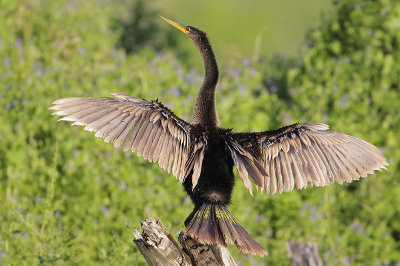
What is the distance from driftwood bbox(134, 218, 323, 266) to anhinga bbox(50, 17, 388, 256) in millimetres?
124

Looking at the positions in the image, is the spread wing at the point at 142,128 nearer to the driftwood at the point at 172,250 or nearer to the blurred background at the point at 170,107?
the driftwood at the point at 172,250

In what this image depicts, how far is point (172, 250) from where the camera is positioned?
2.98m

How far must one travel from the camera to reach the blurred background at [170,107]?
4996 mm

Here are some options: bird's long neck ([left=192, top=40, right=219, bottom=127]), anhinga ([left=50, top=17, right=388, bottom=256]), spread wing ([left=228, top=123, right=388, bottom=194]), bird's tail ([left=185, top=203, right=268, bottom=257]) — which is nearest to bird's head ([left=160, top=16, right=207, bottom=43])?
bird's long neck ([left=192, top=40, right=219, bottom=127])

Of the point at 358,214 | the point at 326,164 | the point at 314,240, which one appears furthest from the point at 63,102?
the point at 358,214

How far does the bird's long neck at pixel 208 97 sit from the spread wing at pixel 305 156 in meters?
0.25

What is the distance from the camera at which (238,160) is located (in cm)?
321

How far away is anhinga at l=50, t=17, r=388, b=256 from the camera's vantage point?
3021mm

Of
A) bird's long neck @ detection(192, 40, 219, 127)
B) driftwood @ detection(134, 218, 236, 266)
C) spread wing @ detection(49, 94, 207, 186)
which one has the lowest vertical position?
driftwood @ detection(134, 218, 236, 266)

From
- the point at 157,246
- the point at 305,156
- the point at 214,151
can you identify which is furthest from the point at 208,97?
the point at 157,246

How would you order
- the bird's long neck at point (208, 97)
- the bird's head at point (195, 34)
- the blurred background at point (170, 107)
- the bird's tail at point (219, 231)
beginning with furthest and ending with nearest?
the blurred background at point (170, 107), the bird's head at point (195, 34), the bird's long neck at point (208, 97), the bird's tail at point (219, 231)

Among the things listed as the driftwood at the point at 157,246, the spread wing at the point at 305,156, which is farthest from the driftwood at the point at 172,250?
the spread wing at the point at 305,156

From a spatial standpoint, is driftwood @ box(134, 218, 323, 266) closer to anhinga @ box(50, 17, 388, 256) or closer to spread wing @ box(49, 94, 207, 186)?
anhinga @ box(50, 17, 388, 256)

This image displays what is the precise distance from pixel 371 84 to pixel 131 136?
15.7 ft
